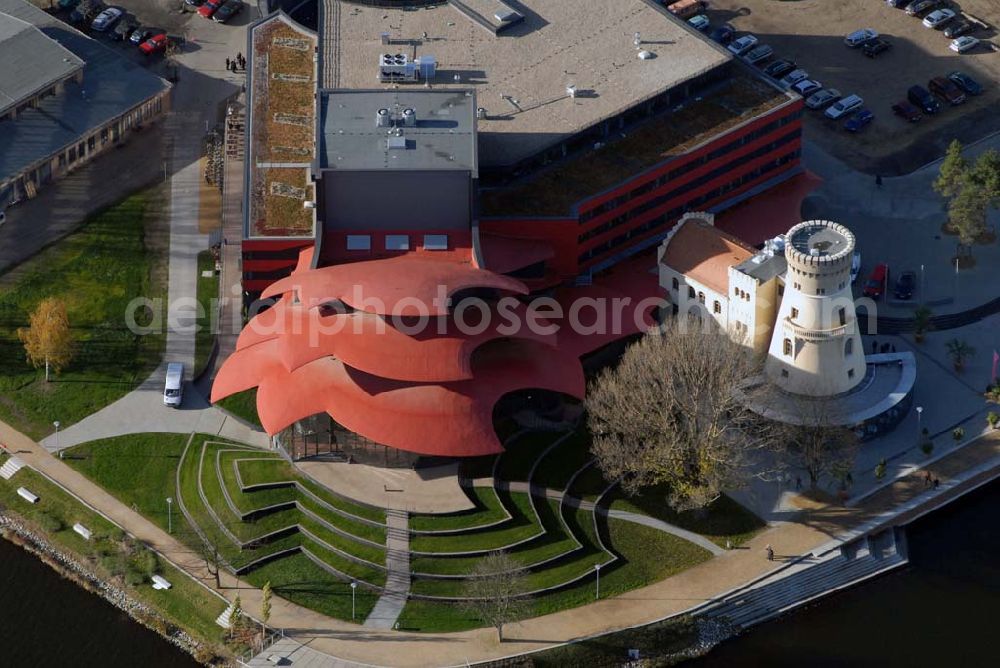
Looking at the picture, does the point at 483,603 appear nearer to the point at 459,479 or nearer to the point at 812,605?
the point at 459,479

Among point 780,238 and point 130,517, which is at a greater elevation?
point 780,238

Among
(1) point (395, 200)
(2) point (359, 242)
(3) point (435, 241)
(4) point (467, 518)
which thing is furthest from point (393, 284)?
(4) point (467, 518)

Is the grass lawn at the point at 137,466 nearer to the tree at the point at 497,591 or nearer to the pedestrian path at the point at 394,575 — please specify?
the pedestrian path at the point at 394,575

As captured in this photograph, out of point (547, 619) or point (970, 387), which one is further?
point (970, 387)

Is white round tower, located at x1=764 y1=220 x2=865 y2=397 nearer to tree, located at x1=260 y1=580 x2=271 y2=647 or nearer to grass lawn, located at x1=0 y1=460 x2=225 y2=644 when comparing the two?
tree, located at x1=260 y1=580 x2=271 y2=647

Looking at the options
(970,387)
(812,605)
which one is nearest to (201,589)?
(812,605)

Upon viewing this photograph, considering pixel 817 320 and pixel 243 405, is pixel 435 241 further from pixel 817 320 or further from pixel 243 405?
pixel 817 320

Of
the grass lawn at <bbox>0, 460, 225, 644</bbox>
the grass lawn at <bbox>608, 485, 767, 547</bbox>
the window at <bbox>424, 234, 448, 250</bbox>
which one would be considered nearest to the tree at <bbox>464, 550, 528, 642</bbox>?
the grass lawn at <bbox>608, 485, 767, 547</bbox>
